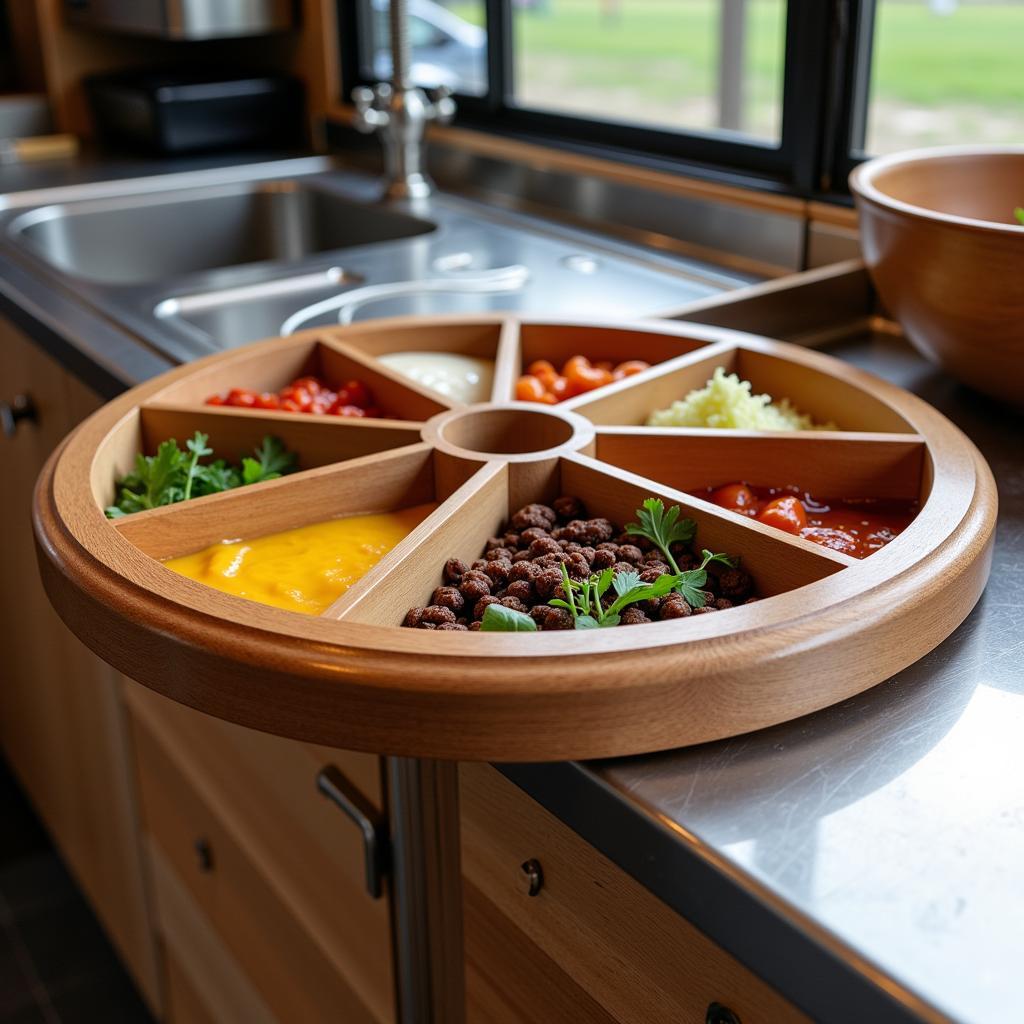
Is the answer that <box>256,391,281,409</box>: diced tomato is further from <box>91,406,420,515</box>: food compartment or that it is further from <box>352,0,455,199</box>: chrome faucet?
<box>352,0,455,199</box>: chrome faucet

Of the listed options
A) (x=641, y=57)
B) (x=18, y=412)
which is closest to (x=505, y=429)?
(x=18, y=412)

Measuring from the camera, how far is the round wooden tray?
2.47ft

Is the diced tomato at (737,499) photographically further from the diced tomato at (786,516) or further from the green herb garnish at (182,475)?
the green herb garnish at (182,475)

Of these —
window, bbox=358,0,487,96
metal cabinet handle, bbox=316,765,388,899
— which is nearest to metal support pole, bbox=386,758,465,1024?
metal cabinet handle, bbox=316,765,388,899

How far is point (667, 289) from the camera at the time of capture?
1.83 metres

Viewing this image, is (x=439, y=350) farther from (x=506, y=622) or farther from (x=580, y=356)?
(x=506, y=622)

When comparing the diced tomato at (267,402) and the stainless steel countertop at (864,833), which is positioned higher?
the diced tomato at (267,402)

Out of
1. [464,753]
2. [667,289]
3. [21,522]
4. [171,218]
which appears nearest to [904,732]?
[464,753]

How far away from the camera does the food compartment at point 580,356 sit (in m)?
1.31

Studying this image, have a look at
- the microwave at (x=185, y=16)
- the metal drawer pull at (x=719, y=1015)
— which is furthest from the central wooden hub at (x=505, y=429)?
the microwave at (x=185, y=16)

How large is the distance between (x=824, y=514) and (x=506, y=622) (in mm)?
376

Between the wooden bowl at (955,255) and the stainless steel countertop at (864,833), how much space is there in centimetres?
45

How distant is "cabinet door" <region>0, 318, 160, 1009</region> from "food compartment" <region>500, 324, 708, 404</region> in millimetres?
595

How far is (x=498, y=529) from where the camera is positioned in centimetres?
106
